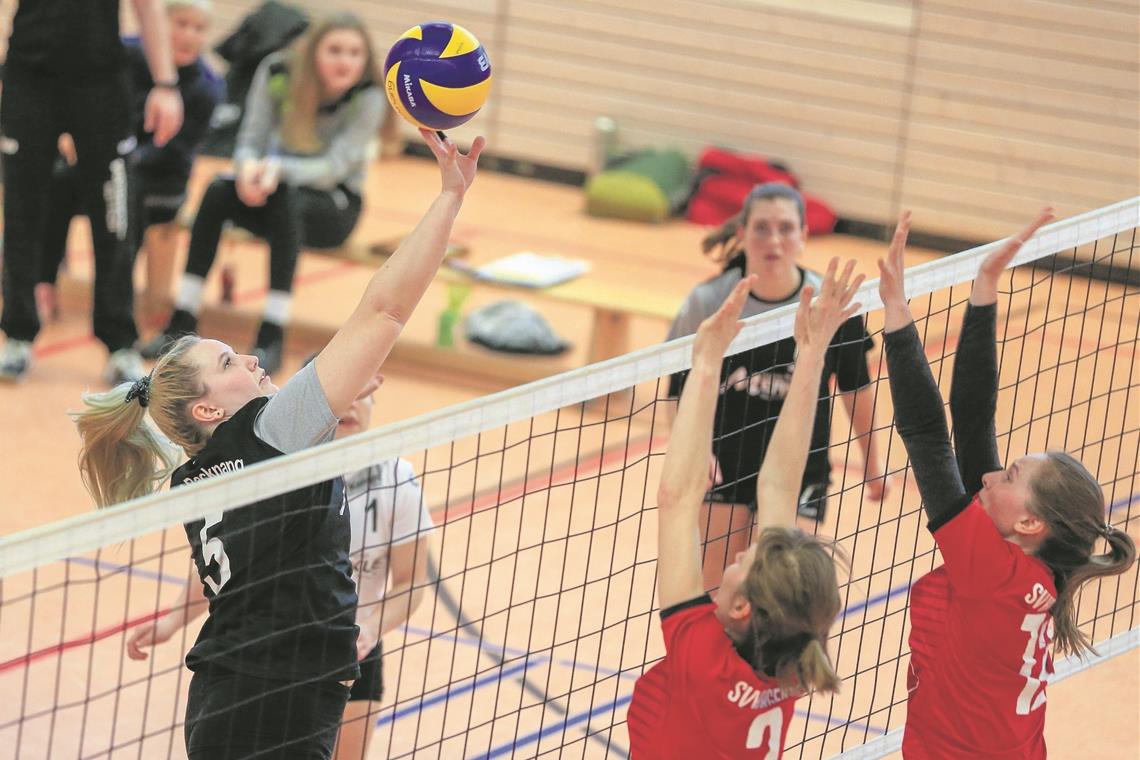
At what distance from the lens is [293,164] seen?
7535 millimetres

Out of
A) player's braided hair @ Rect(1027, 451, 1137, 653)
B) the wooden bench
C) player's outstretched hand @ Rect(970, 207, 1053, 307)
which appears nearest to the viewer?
player's braided hair @ Rect(1027, 451, 1137, 653)

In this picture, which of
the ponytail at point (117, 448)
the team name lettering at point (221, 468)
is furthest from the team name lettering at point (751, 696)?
the ponytail at point (117, 448)

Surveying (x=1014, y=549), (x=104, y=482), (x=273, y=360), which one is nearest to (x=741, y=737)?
(x=1014, y=549)

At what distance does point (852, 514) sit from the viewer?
6.23 metres

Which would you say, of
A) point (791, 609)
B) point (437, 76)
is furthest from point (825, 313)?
point (437, 76)

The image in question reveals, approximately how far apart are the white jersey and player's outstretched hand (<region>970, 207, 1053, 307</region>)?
4.45 ft

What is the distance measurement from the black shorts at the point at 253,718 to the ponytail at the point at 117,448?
1.61 ft

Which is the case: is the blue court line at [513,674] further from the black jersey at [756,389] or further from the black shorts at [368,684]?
the black jersey at [756,389]

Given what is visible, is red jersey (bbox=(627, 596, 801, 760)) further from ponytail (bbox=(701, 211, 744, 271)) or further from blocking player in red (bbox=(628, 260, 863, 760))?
ponytail (bbox=(701, 211, 744, 271))

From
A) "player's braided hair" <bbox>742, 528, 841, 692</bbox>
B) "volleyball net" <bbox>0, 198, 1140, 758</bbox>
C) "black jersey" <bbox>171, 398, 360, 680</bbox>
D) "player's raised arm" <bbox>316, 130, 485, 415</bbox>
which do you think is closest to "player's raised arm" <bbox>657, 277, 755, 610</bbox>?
"player's braided hair" <bbox>742, 528, 841, 692</bbox>

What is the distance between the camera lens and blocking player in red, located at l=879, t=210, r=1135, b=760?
322 cm

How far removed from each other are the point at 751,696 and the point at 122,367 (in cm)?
494

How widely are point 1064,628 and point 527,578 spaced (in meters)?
2.51

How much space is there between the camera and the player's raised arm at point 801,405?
9.80 feet
